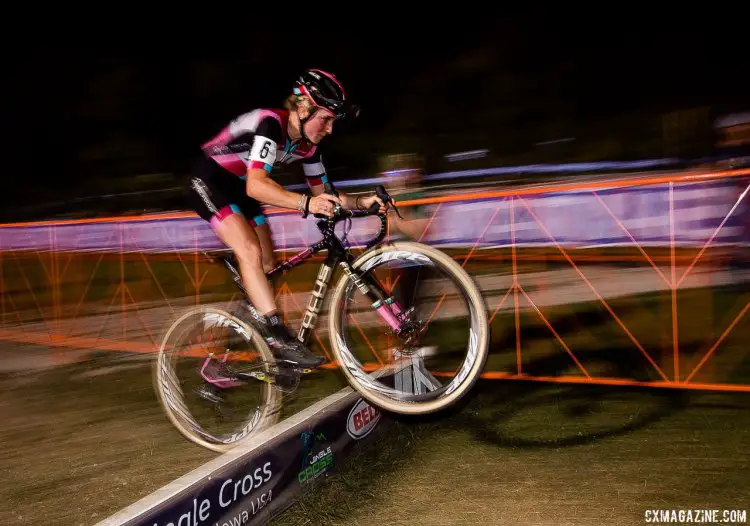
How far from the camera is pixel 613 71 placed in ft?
50.4

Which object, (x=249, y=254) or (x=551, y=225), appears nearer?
(x=249, y=254)

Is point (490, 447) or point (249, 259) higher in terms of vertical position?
point (249, 259)

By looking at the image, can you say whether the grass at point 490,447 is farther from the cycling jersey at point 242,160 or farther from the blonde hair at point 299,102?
the blonde hair at point 299,102

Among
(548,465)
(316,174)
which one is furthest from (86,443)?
(548,465)

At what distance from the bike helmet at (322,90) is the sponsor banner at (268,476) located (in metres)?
1.57

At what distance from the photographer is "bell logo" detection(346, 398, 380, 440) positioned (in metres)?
3.33

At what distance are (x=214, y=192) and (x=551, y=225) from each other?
6.21m

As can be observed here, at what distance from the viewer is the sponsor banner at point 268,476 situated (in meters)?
2.29

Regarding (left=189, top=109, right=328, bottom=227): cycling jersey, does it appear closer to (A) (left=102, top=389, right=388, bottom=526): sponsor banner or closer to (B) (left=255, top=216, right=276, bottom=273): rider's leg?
(B) (left=255, top=216, right=276, bottom=273): rider's leg

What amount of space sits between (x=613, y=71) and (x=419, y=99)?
5.13 meters

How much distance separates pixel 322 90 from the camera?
9.54 ft

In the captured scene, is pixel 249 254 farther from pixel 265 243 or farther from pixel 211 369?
pixel 211 369

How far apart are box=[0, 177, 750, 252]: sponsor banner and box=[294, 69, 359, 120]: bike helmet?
404 cm

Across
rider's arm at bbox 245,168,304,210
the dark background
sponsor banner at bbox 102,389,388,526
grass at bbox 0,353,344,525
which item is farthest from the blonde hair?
the dark background
